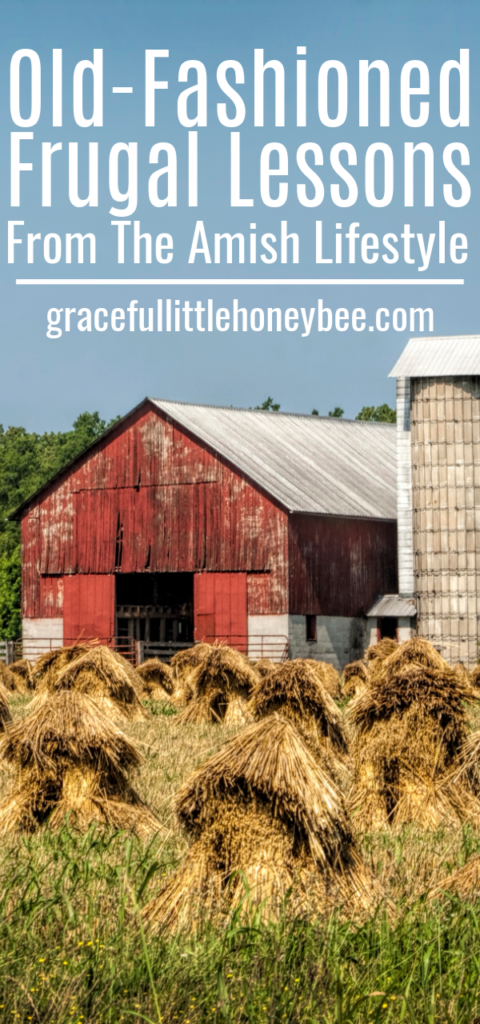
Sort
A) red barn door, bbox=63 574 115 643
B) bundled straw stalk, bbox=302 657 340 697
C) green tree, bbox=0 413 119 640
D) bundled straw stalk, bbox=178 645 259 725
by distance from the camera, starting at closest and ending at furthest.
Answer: bundled straw stalk, bbox=178 645 259 725
bundled straw stalk, bbox=302 657 340 697
red barn door, bbox=63 574 115 643
green tree, bbox=0 413 119 640

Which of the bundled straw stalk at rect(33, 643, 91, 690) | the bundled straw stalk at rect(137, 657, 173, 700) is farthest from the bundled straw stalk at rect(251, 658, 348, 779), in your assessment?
the bundled straw stalk at rect(137, 657, 173, 700)

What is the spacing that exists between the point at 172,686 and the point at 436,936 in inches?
940

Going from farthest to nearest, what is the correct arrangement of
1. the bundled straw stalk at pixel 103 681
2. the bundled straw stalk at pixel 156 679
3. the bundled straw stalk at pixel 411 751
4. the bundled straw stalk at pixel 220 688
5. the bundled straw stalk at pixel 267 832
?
the bundled straw stalk at pixel 156 679, the bundled straw stalk at pixel 220 688, the bundled straw stalk at pixel 103 681, the bundled straw stalk at pixel 411 751, the bundled straw stalk at pixel 267 832

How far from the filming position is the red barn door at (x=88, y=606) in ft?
153

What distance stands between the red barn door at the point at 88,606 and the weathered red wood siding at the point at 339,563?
7076 mm

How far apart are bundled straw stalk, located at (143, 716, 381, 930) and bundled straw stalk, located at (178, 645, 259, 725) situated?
1475 cm

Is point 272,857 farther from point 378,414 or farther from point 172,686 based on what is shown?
point 378,414

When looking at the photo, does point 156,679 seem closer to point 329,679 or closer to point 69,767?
point 329,679

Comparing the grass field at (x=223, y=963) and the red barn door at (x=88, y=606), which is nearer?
the grass field at (x=223, y=963)

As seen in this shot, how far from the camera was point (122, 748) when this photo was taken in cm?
1116

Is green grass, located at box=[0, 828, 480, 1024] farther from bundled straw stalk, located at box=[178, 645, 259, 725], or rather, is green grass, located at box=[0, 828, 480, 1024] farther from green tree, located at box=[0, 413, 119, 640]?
green tree, located at box=[0, 413, 119, 640]

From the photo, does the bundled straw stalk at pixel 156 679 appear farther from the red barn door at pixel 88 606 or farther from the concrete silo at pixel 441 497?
the red barn door at pixel 88 606

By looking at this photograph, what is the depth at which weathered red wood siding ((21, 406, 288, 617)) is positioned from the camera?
144 feet

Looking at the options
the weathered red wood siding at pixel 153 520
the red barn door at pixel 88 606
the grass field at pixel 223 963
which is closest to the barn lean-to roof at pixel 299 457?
the weathered red wood siding at pixel 153 520
